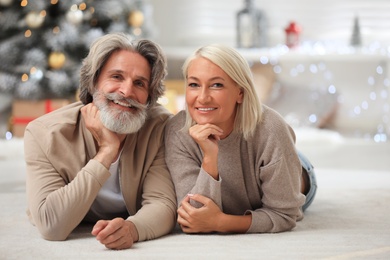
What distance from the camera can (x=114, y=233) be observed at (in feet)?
6.76

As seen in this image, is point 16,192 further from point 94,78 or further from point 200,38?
point 200,38

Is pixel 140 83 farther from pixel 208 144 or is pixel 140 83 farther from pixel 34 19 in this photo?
pixel 34 19

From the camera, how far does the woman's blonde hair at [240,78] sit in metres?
2.23

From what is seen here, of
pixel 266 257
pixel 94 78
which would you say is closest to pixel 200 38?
pixel 94 78

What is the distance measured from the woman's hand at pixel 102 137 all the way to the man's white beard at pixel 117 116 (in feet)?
0.08

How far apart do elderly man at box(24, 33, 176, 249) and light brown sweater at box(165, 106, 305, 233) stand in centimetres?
11

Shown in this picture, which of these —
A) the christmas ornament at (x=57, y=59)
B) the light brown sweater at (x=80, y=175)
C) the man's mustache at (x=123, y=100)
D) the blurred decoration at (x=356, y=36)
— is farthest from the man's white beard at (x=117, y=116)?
the blurred decoration at (x=356, y=36)

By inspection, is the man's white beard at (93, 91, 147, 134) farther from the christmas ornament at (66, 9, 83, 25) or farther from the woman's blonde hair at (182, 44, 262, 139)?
the christmas ornament at (66, 9, 83, 25)

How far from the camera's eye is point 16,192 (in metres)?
3.38

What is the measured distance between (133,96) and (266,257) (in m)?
0.73

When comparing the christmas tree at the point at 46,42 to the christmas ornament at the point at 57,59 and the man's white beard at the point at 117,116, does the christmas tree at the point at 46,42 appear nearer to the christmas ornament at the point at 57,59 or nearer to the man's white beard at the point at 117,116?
the christmas ornament at the point at 57,59

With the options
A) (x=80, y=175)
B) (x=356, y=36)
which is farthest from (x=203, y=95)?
(x=356, y=36)

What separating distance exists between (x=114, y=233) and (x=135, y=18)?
3.60 meters

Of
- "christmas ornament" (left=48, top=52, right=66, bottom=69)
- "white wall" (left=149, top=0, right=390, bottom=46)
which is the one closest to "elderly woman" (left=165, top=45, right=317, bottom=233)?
"christmas ornament" (left=48, top=52, right=66, bottom=69)
